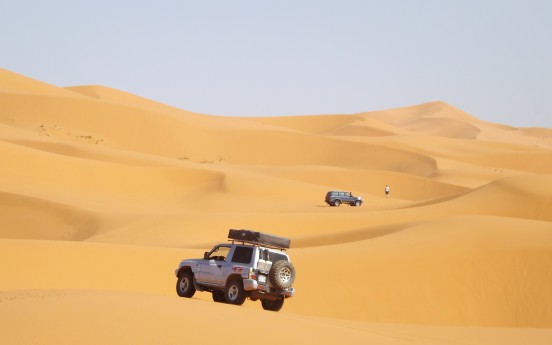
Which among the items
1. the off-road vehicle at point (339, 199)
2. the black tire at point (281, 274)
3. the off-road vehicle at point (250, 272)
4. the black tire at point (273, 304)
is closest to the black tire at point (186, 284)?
the off-road vehicle at point (250, 272)

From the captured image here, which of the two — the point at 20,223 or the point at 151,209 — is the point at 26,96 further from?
the point at 20,223

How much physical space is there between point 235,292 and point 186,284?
167 centimetres

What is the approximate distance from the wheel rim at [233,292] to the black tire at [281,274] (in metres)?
0.77

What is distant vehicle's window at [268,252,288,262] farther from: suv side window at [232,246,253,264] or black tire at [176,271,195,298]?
black tire at [176,271,195,298]

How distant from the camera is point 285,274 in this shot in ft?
53.9

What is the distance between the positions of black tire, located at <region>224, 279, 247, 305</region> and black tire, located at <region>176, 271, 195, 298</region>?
4.20 ft

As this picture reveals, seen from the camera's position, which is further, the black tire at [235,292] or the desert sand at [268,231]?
the black tire at [235,292]

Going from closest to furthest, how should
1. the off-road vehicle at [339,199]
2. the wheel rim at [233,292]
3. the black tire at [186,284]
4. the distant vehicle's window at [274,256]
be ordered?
the wheel rim at [233,292] → the distant vehicle's window at [274,256] → the black tire at [186,284] → the off-road vehicle at [339,199]

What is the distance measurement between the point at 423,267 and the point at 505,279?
217 cm

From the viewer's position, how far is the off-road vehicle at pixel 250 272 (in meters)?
16.3

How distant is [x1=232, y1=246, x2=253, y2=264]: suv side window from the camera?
54.7ft

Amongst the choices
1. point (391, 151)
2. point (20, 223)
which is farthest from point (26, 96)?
point (20, 223)

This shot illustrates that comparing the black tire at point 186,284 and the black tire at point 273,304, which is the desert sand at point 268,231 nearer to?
the black tire at point 273,304

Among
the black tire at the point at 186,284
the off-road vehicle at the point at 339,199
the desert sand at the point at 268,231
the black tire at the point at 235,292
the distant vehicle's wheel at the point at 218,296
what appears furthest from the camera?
the off-road vehicle at the point at 339,199
